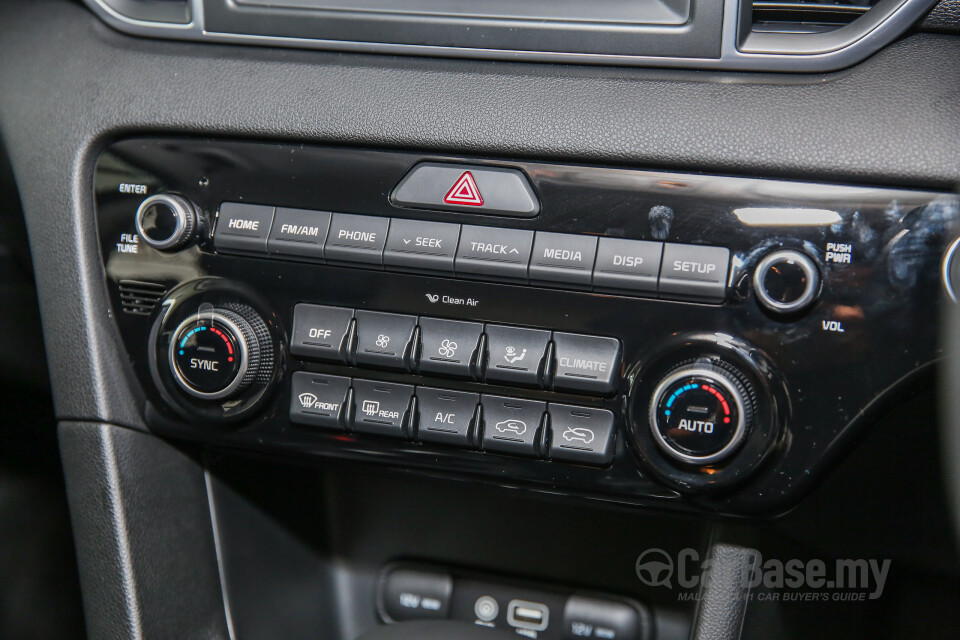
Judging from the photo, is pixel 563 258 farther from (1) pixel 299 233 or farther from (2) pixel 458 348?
(1) pixel 299 233

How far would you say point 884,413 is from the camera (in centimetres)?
65

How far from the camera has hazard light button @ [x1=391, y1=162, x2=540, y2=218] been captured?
0.69 m

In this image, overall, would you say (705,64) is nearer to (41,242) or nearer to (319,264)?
(319,264)

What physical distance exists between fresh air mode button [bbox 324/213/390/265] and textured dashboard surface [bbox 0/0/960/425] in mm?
70

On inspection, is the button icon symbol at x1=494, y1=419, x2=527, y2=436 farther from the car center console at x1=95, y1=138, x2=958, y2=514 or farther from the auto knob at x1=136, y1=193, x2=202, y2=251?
the auto knob at x1=136, y1=193, x2=202, y2=251

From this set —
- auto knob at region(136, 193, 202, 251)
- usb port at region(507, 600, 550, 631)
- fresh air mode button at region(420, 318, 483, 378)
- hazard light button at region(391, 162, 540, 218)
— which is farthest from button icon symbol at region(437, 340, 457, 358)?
usb port at region(507, 600, 550, 631)

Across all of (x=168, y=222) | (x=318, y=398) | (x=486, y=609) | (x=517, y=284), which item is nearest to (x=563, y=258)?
(x=517, y=284)

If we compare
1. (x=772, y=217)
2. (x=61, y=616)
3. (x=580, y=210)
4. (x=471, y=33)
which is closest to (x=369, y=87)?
(x=471, y=33)

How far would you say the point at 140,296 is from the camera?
793 mm

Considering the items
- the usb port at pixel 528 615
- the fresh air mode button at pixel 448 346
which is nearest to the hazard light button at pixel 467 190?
the fresh air mode button at pixel 448 346

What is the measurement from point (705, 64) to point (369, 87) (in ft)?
0.95

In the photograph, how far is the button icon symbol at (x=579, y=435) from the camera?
2.23 ft

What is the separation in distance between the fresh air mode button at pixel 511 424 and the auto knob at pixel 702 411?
0.10m

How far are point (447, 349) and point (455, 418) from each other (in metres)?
0.06
